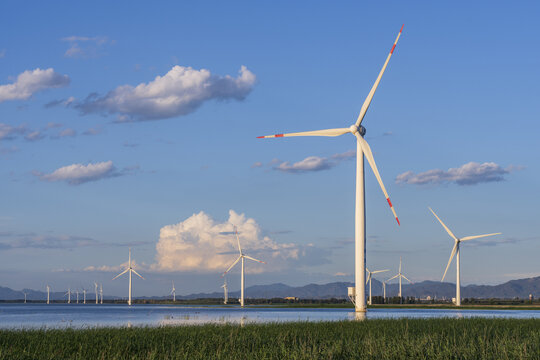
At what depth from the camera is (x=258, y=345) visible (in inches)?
1522

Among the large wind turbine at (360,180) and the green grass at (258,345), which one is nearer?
the green grass at (258,345)

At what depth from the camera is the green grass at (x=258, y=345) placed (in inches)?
1284

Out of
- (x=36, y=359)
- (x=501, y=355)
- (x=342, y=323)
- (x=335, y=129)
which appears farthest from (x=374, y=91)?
(x=36, y=359)

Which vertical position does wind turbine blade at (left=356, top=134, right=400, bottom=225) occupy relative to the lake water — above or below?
above

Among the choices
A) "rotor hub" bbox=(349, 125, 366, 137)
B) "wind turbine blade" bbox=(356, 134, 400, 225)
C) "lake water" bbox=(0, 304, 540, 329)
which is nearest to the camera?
"lake water" bbox=(0, 304, 540, 329)

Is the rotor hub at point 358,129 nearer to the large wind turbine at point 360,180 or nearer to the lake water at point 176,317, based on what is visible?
the large wind turbine at point 360,180

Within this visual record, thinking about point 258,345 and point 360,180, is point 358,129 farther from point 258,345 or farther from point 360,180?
point 258,345

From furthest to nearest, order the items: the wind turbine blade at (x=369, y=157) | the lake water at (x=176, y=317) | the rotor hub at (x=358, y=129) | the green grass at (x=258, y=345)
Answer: the rotor hub at (x=358, y=129)
the wind turbine blade at (x=369, y=157)
the lake water at (x=176, y=317)
the green grass at (x=258, y=345)

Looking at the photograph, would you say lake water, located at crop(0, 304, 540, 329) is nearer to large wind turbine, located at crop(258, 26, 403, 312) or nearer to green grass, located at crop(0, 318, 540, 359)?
large wind turbine, located at crop(258, 26, 403, 312)

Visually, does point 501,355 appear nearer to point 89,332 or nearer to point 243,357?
point 243,357

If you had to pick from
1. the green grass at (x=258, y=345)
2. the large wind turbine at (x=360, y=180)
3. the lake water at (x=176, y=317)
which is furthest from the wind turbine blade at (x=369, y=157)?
the green grass at (x=258, y=345)

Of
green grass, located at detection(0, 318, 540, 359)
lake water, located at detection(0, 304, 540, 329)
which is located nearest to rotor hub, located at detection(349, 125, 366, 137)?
lake water, located at detection(0, 304, 540, 329)

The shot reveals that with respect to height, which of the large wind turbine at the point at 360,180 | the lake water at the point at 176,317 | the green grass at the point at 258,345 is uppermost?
the large wind turbine at the point at 360,180

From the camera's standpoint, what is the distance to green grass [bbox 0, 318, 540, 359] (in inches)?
1284
